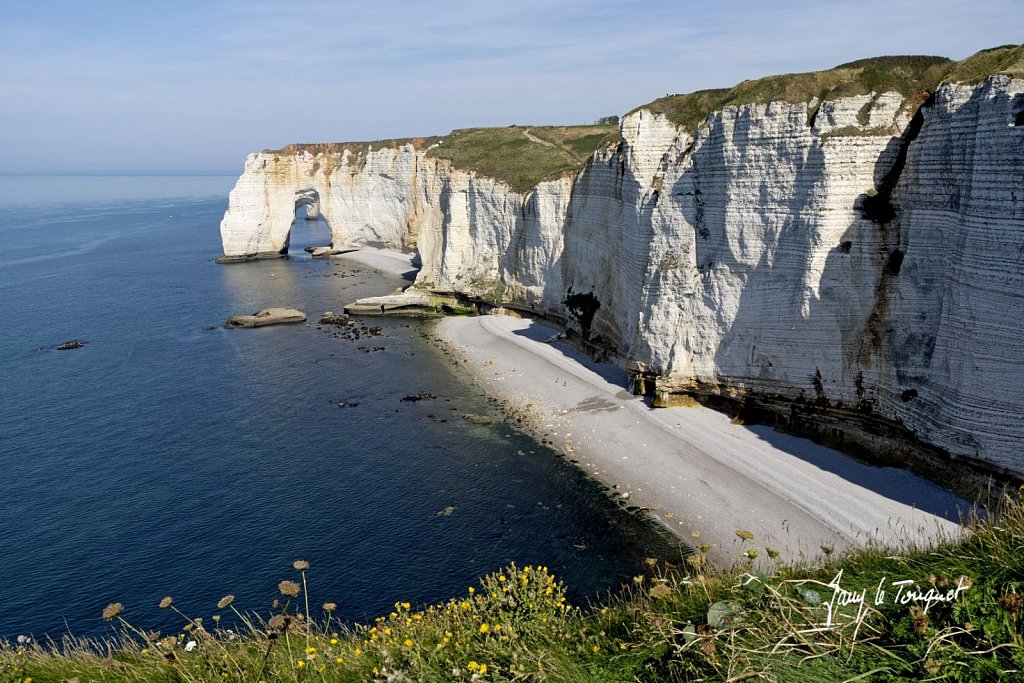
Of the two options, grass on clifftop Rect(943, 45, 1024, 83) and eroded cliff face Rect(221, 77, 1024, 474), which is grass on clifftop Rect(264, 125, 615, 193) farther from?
grass on clifftop Rect(943, 45, 1024, 83)

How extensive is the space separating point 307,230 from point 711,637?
476ft

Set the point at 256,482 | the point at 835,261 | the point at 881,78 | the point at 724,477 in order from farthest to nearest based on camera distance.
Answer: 1. the point at 256,482
2. the point at 835,261
3. the point at 881,78
4. the point at 724,477

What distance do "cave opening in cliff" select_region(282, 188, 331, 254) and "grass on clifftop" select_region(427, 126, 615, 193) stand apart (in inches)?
1106

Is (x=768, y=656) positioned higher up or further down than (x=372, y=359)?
higher up

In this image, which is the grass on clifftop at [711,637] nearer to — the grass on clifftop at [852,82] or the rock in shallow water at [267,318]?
the grass on clifftop at [852,82]

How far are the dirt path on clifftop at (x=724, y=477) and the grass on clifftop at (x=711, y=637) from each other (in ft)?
31.7

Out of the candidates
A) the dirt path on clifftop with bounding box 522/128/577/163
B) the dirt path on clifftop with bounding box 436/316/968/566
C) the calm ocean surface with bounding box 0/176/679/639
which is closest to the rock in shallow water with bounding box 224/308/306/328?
the calm ocean surface with bounding box 0/176/679/639

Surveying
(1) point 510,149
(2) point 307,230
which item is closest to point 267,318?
(1) point 510,149

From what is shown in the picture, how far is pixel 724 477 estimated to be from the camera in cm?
2872

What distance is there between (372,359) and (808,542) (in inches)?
1417

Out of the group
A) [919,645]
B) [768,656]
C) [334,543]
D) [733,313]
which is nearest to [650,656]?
[768,656]

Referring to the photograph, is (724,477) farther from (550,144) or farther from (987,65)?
(550,144)

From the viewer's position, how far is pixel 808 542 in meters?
23.2

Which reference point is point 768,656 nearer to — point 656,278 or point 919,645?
point 919,645
